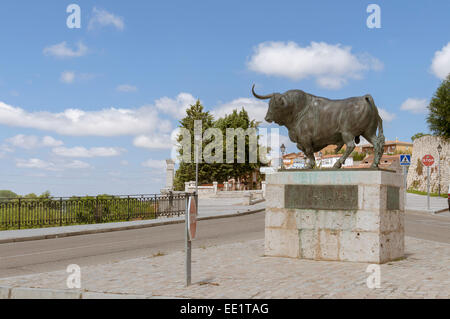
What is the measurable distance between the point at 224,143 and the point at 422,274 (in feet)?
159

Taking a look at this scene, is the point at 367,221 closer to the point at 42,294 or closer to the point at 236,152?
the point at 42,294

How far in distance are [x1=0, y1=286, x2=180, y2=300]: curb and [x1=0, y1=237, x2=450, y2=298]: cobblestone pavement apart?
0.55 ft

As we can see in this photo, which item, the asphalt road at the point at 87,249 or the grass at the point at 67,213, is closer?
the asphalt road at the point at 87,249

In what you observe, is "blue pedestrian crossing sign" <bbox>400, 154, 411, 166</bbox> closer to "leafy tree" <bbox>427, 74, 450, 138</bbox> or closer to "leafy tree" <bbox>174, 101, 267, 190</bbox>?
"leafy tree" <bbox>427, 74, 450, 138</bbox>

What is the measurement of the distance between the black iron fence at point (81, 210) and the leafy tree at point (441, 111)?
2751 cm

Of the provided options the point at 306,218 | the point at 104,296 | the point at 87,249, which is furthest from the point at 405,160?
Result: the point at 104,296

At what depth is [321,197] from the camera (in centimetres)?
832

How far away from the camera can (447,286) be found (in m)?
5.98

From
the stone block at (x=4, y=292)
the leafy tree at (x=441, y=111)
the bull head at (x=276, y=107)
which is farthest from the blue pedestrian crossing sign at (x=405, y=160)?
the stone block at (x=4, y=292)

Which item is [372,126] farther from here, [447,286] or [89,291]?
[89,291]

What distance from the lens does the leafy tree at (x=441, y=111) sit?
40062mm

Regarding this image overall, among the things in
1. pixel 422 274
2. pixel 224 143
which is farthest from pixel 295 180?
pixel 224 143

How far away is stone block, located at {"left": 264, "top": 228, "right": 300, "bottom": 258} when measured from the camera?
8445 mm

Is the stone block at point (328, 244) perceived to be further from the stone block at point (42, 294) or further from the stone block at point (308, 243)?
the stone block at point (42, 294)
